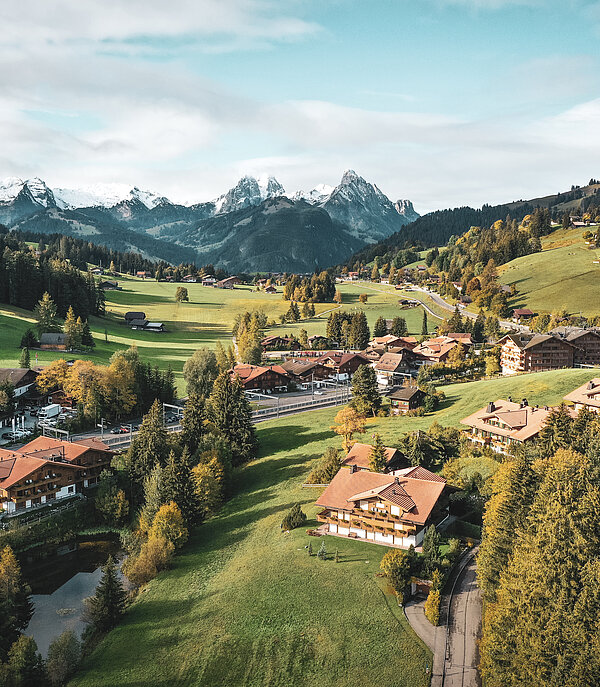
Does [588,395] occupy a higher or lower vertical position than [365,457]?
higher

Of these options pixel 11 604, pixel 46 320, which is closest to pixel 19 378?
pixel 46 320

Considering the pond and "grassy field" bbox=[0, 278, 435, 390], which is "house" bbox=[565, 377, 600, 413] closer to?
the pond

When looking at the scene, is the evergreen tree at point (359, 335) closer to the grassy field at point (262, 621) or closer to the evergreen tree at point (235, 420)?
the evergreen tree at point (235, 420)

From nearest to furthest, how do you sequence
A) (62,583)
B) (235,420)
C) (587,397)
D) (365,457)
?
(62,583), (365,457), (587,397), (235,420)

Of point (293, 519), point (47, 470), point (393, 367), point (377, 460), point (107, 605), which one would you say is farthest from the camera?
point (393, 367)

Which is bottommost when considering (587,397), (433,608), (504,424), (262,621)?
(262,621)

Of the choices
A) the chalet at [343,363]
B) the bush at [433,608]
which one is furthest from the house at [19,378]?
the bush at [433,608]

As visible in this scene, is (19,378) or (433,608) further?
(19,378)

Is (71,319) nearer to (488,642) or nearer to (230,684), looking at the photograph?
(230,684)

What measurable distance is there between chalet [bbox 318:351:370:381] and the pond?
6385 cm

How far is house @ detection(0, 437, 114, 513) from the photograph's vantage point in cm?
5806

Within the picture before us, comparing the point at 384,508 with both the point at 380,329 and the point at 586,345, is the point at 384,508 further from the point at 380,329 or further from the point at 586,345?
the point at 380,329

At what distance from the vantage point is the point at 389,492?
45.5 meters

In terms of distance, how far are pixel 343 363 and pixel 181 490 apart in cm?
6310
